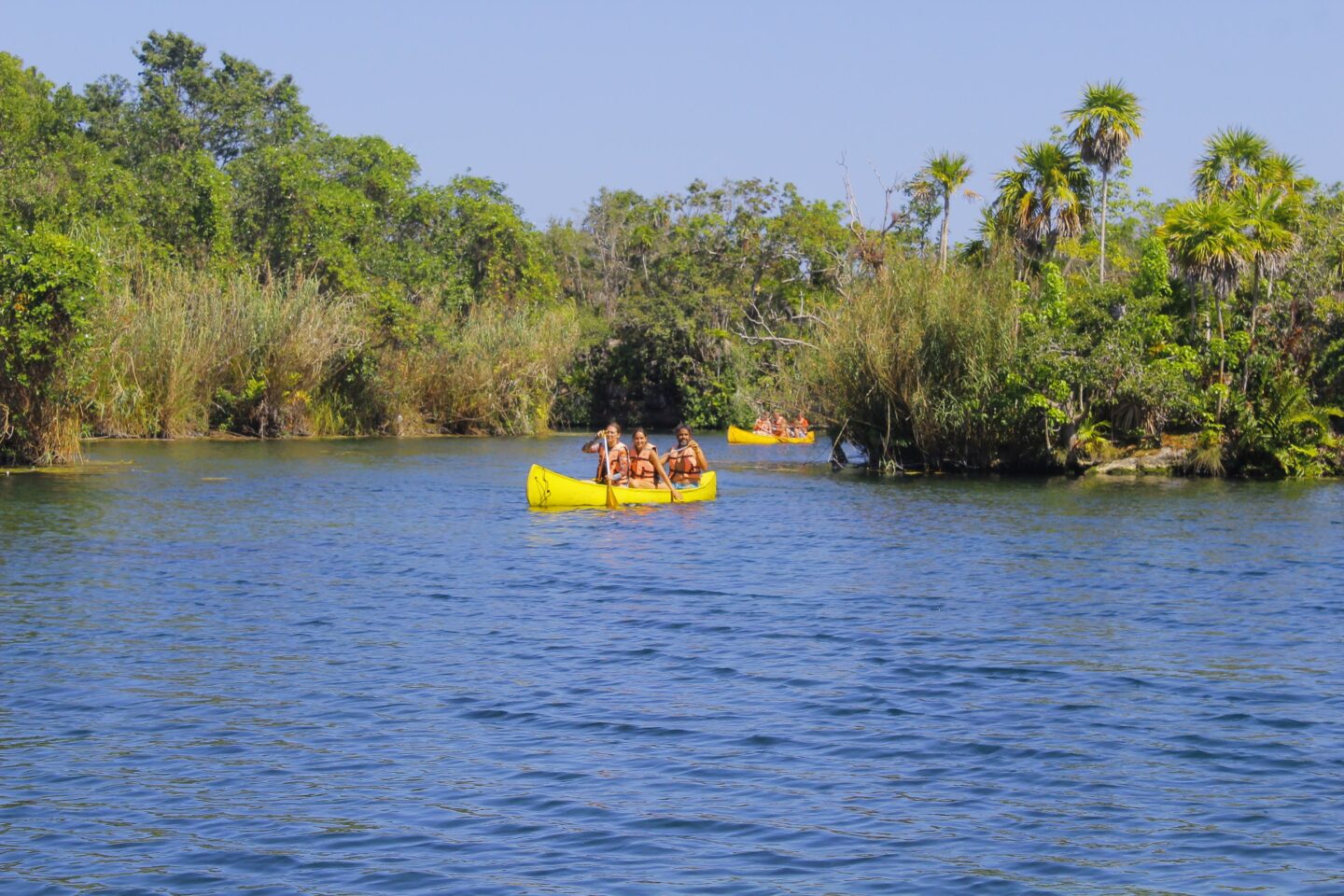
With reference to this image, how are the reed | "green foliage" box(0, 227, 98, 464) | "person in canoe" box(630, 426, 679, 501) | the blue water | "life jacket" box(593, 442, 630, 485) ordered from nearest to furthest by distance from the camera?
the blue water
"life jacket" box(593, 442, 630, 485)
"person in canoe" box(630, 426, 679, 501)
"green foliage" box(0, 227, 98, 464)
the reed

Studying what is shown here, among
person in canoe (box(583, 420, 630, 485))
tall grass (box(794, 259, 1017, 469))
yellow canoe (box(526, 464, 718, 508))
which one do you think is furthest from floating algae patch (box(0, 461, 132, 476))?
tall grass (box(794, 259, 1017, 469))

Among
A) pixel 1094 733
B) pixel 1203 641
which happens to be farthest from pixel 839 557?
pixel 1094 733

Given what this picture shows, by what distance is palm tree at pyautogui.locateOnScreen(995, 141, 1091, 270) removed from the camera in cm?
3891

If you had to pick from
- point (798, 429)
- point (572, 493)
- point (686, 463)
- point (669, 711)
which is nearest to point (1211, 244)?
point (686, 463)

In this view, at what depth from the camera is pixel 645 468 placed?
27.9 metres

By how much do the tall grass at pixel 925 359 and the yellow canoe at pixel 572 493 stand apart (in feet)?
28.8

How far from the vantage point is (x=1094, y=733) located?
10922mm

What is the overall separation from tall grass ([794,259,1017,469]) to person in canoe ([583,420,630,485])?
8939 millimetres

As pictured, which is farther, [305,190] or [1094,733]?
[305,190]

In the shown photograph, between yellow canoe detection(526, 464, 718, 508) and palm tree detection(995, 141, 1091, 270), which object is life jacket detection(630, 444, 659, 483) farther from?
palm tree detection(995, 141, 1091, 270)

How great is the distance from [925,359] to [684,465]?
727 centimetres

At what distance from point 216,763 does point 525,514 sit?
1728cm

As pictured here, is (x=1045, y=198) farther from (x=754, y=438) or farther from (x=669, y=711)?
(x=669, y=711)

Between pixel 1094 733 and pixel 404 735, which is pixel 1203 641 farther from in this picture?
pixel 404 735
